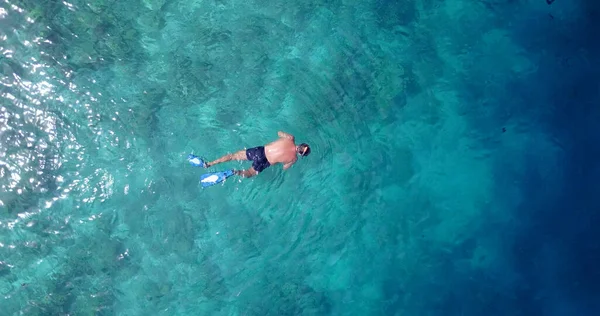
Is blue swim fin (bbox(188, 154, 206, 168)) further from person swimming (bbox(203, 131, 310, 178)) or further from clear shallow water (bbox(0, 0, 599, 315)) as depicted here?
clear shallow water (bbox(0, 0, 599, 315))

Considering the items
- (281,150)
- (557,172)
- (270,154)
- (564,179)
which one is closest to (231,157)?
(270,154)

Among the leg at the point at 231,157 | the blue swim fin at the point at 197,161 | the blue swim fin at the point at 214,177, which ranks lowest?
the blue swim fin at the point at 214,177

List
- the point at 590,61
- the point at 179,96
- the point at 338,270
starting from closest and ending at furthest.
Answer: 1. the point at 179,96
2. the point at 338,270
3. the point at 590,61

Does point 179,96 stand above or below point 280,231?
above

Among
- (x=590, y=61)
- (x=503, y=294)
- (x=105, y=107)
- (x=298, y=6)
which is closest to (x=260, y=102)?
(x=298, y=6)

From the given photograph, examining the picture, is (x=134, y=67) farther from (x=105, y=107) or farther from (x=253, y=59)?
(x=253, y=59)

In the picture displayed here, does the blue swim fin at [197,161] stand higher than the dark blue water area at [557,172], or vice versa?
the blue swim fin at [197,161]

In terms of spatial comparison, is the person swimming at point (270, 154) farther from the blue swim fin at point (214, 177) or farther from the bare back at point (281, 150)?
the blue swim fin at point (214, 177)

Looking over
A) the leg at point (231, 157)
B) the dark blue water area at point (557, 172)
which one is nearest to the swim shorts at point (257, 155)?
the leg at point (231, 157)
